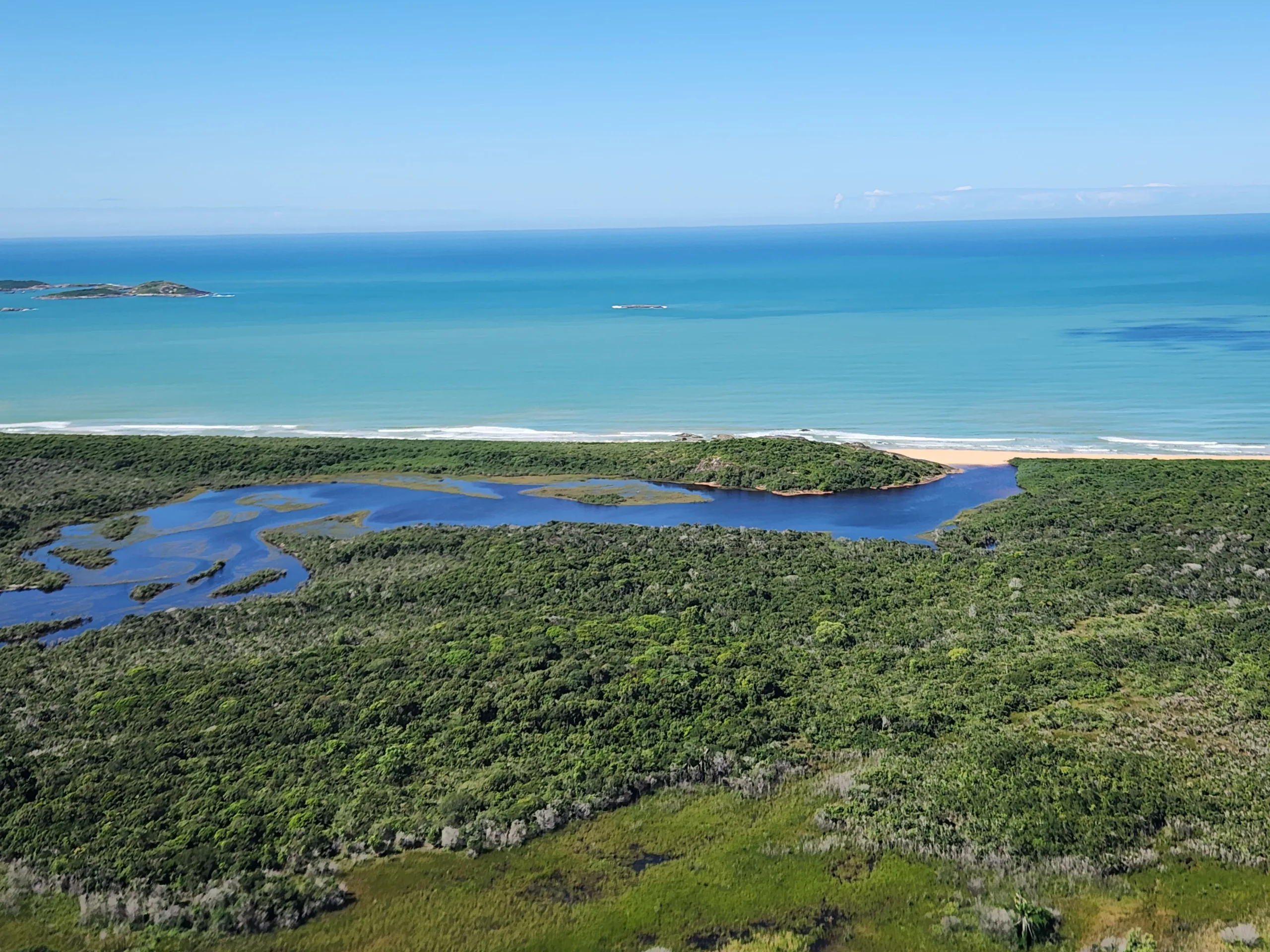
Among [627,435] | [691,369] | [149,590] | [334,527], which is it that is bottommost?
[149,590]

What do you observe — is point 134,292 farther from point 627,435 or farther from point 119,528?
point 119,528

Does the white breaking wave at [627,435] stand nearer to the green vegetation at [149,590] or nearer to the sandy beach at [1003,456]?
the sandy beach at [1003,456]

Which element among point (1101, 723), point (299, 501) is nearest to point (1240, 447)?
point (1101, 723)

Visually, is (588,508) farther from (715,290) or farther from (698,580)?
(715,290)

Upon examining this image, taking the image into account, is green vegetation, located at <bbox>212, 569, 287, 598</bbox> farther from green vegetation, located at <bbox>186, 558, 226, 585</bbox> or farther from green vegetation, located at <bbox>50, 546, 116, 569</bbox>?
green vegetation, located at <bbox>50, 546, 116, 569</bbox>

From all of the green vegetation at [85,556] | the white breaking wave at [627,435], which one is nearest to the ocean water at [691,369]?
the white breaking wave at [627,435]

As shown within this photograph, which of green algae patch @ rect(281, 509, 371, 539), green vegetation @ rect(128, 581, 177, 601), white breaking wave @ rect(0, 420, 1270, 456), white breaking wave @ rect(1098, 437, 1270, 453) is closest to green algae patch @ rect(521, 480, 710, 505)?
green algae patch @ rect(281, 509, 371, 539)

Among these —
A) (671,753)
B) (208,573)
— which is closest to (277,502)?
(208,573)
